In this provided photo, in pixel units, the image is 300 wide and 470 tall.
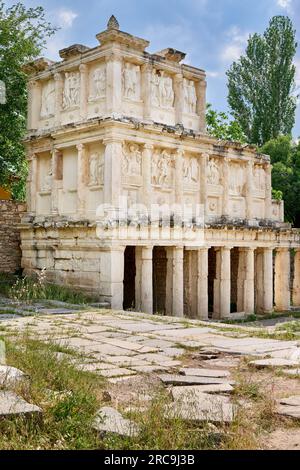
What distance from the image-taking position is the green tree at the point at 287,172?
27156 mm

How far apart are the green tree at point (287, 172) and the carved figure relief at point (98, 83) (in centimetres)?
Answer: 1408

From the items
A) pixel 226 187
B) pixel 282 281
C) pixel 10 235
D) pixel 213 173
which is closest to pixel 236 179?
pixel 226 187

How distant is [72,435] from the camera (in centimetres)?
374

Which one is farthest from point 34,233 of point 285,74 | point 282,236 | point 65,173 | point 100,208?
point 285,74

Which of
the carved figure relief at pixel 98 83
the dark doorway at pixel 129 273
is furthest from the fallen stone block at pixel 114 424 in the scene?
the dark doorway at pixel 129 273

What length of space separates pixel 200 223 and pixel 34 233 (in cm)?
470

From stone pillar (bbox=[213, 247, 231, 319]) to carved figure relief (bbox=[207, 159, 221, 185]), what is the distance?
2.09 meters

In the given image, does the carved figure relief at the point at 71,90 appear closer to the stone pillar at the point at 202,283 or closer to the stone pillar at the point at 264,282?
the stone pillar at the point at 202,283

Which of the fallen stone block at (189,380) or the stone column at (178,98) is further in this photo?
the stone column at (178,98)

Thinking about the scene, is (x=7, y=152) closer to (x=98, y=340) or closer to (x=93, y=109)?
(x=93, y=109)

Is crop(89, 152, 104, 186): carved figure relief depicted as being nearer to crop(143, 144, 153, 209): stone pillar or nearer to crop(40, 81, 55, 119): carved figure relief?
crop(143, 144, 153, 209): stone pillar

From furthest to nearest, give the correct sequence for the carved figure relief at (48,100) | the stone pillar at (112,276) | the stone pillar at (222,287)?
the stone pillar at (222,287), the carved figure relief at (48,100), the stone pillar at (112,276)

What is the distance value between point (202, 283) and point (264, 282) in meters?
3.42

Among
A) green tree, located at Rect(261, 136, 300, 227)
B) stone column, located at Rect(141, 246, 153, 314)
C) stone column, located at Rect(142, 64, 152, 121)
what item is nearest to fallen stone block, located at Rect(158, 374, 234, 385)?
stone column, located at Rect(141, 246, 153, 314)
